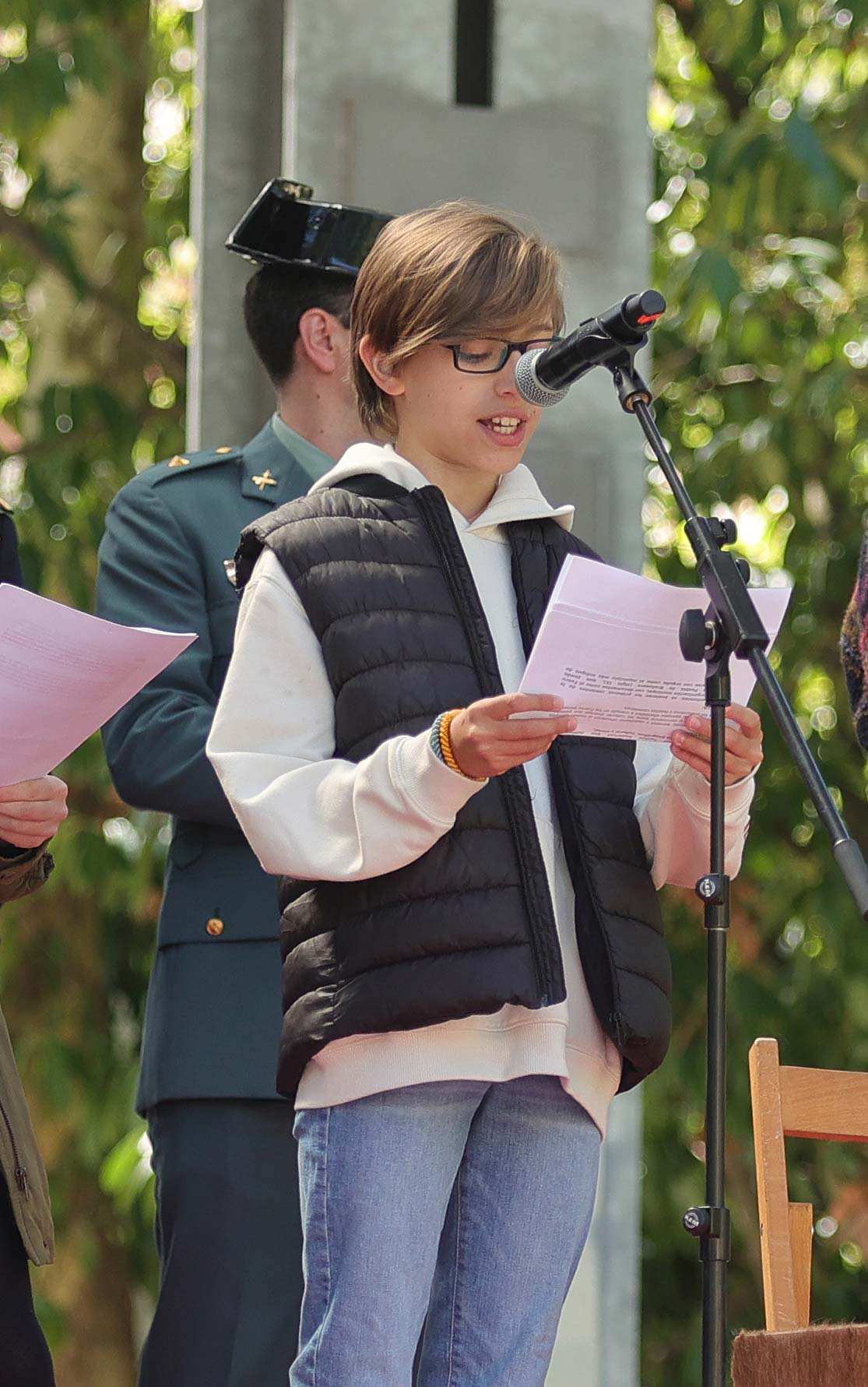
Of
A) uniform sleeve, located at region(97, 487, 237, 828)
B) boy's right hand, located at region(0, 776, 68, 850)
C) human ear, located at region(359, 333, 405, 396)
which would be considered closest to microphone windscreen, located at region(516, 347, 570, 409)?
human ear, located at region(359, 333, 405, 396)

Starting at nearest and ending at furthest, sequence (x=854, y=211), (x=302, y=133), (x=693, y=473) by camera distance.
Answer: (x=302, y=133) → (x=693, y=473) → (x=854, y=211)

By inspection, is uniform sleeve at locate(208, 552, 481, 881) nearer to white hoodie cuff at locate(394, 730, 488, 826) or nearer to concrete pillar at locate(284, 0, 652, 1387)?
white hoodie cuff at locate(394, 730, 488, 826)

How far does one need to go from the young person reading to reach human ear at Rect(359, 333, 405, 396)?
0.04 metres

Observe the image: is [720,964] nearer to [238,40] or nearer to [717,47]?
[238,40]

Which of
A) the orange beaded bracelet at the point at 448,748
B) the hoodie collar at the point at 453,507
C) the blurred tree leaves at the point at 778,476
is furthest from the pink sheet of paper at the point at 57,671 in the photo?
the blurred tree leaves at the point at 778,476

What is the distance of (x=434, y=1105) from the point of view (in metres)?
2.21

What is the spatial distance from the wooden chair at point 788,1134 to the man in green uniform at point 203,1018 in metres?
0.77

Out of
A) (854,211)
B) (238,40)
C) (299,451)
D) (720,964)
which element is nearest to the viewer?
(720,964)

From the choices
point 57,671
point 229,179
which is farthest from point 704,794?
point 229,179

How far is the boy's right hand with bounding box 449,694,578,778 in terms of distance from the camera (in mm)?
2041

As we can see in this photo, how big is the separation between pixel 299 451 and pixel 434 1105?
1230 millimetres

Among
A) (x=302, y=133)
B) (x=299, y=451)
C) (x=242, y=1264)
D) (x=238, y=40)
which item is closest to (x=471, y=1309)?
(x=242, y=1264)

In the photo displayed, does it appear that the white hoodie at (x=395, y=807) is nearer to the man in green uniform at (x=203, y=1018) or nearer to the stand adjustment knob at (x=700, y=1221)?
the stand adjustment knob at (x=700, y=1221)

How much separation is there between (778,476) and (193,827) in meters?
2.54
